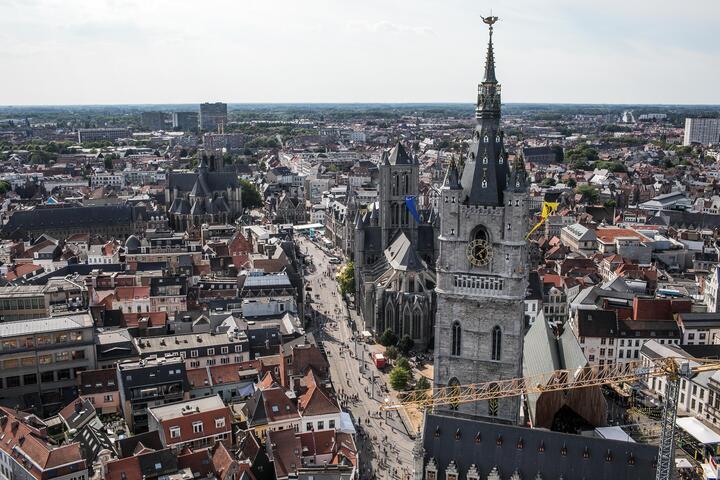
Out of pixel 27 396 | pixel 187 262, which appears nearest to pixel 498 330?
pixel 27 396

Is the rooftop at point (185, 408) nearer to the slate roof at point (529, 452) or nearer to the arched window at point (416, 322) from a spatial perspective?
the slate roof at point (529, 452)

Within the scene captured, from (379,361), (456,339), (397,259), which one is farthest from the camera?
(397,259)

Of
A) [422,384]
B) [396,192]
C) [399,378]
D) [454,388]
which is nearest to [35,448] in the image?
[454,388]

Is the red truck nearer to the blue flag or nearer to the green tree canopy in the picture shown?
the green tree canopy

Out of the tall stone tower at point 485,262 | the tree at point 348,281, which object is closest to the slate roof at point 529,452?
the tall stone tower at point 485,262

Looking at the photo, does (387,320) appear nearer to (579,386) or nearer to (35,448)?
(579,386)

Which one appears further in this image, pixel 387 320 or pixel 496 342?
pixel 387 320
